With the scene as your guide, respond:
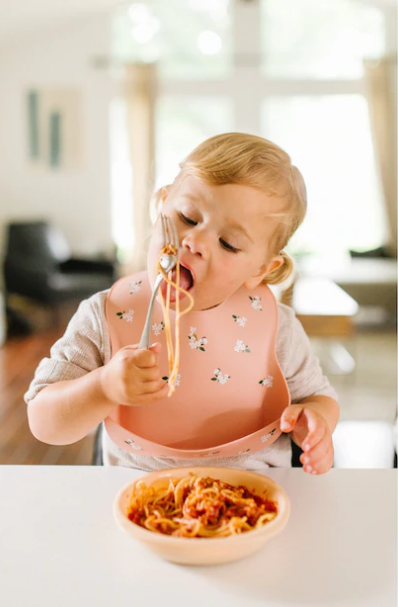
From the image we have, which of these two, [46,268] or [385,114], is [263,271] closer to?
[46,268]

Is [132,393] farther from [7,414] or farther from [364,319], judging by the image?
[364,319]

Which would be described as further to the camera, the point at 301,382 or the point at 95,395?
the point at 301,382

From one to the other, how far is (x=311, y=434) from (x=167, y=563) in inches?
9.1

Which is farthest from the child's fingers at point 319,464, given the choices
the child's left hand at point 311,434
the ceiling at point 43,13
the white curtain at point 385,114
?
the white curtain at point 385,114

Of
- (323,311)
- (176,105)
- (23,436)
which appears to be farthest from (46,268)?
(23,436)

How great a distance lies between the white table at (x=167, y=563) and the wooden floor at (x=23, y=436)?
32 cm

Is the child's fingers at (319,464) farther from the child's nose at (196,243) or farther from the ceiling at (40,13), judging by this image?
the ceiling at (40,13)

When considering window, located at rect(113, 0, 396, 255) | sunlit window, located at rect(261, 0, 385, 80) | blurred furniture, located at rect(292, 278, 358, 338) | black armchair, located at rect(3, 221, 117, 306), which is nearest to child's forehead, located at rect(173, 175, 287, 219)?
blurred furniture, located at rect(292, 278, 358, 338)

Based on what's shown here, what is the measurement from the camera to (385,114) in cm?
537

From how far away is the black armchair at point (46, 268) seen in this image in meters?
4.34

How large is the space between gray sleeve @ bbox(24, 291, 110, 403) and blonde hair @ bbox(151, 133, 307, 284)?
0.17 metres

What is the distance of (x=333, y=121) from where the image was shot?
5340 mm

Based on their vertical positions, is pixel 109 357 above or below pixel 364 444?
above

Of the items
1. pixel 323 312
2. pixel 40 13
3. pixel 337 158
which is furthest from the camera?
pixel 337 158
